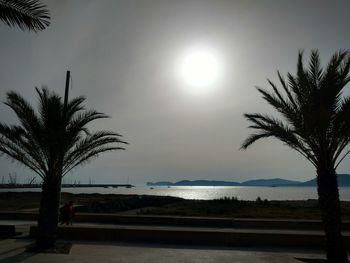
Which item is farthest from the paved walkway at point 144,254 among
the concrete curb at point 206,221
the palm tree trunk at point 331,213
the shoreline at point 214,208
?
the shoreline at point 214,208

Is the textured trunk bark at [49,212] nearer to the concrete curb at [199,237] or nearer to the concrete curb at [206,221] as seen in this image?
the concrete curb at [199,237]

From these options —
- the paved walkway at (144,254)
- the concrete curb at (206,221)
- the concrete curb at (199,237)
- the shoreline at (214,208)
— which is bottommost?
the paved walkway at (144,254)

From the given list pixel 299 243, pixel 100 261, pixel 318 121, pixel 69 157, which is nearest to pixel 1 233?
pixel 69 157

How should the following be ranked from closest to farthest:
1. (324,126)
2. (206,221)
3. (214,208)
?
(324,126)
(206,221)
(214,208)

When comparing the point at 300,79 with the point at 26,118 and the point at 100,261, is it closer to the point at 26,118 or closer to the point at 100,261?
the point at 100,261

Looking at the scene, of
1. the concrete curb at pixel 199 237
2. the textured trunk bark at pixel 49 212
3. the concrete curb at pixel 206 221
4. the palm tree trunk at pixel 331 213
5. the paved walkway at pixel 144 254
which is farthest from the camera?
the concrete curb at pixel 206 221

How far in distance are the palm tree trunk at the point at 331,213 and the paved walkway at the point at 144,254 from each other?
97cm

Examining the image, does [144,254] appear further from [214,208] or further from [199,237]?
[214,208]

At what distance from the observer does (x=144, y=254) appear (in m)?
11.1

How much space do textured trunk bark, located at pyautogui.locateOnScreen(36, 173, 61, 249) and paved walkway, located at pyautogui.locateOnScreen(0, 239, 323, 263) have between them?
69 centimetres

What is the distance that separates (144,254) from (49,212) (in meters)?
3.43

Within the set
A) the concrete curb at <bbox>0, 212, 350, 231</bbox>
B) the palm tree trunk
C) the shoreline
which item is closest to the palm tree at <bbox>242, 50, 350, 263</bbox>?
the palm tree trunk

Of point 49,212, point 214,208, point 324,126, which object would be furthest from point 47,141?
point 214,208

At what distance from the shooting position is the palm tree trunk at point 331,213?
33.9 ft
